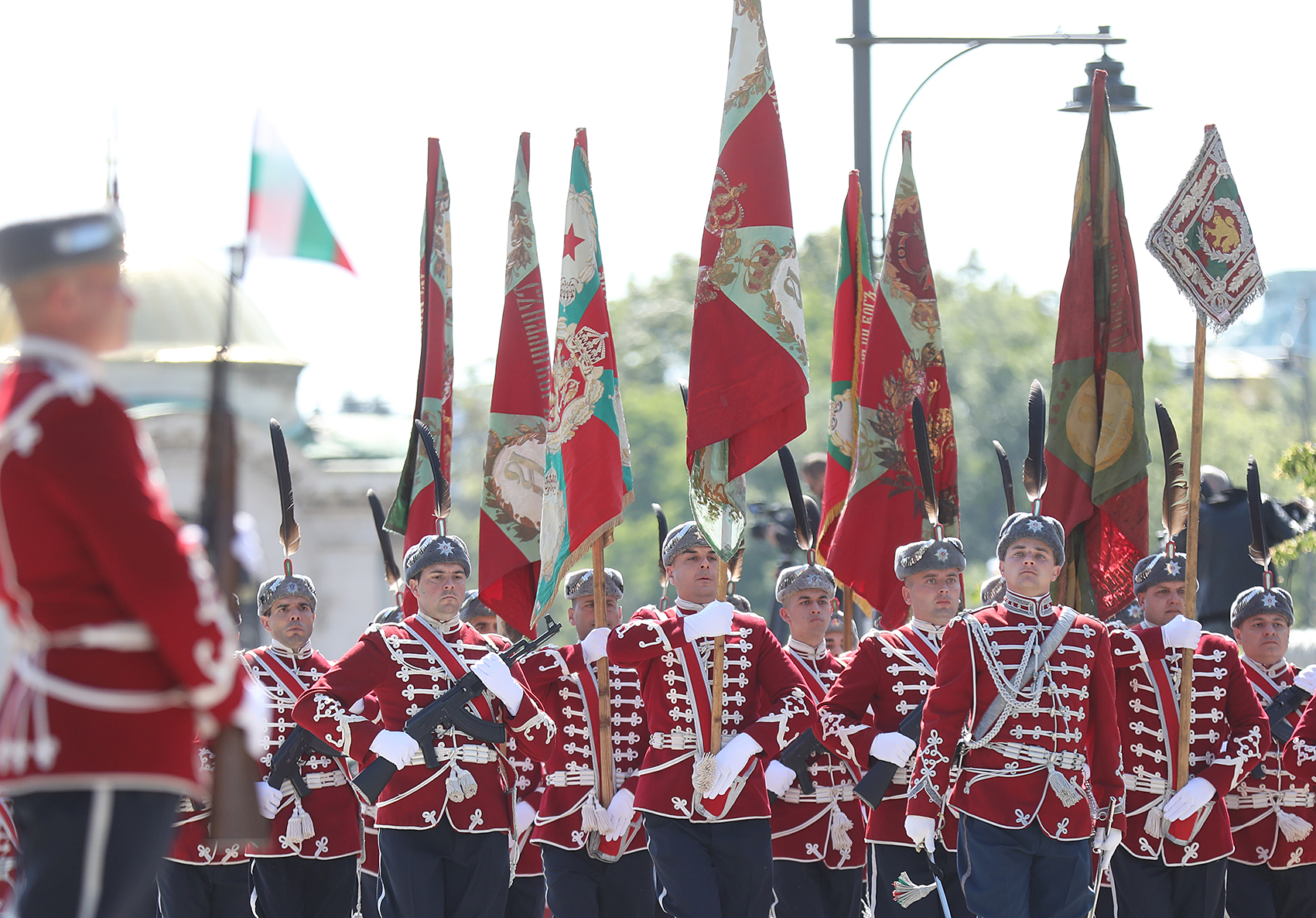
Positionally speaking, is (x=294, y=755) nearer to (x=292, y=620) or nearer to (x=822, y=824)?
(x=292, y=620)

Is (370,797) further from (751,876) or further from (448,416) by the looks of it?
(448,416)

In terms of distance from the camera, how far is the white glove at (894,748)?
8.18 m

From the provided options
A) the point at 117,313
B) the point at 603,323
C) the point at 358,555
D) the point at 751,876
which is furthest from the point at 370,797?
the point at 358,555

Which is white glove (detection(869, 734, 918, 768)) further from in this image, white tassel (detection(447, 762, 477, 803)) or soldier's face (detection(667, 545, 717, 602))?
white tassel (detection(447, 762, 477, 803))

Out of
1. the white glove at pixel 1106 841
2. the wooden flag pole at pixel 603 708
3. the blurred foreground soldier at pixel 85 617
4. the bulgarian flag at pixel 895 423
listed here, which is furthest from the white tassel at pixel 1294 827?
the blurred foreground soldier at pixel 85 617

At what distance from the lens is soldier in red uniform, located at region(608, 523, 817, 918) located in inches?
321

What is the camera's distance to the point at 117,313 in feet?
13.9

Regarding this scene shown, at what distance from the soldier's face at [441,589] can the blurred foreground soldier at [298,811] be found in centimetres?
Result: 89

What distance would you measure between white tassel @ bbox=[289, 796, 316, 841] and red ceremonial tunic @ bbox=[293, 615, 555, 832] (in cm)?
58

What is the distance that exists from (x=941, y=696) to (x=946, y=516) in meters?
2.03

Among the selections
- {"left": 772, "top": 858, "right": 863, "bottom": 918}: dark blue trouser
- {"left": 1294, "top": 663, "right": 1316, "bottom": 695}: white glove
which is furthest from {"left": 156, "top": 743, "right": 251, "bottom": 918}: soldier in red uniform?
{"left": 1294, "top": 663, "right": 1316, "bottom": 695}: white glove

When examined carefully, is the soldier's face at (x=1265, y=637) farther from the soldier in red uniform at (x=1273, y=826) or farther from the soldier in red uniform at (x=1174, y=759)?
the soldier in red uniform at (x=1174, y=759)

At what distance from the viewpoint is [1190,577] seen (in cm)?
818

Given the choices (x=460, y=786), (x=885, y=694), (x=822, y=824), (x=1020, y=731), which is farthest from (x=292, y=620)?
(x=1020, y=731)
